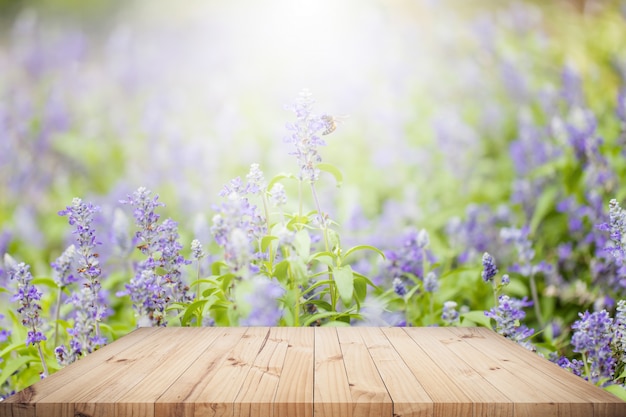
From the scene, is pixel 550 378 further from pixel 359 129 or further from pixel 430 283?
pixel 359 129

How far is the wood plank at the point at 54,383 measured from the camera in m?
0.95

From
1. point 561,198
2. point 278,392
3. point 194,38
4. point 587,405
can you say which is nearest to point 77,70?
point 194,38

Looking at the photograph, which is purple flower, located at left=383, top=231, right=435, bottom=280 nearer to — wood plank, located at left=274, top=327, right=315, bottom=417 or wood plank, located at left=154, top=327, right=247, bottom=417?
wood plank, located at left=274, top=327, right=315, bottom=417

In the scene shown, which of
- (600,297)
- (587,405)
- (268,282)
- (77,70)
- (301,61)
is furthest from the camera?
(77,70)

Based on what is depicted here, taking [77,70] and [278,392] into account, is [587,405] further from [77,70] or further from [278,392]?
[77,70]

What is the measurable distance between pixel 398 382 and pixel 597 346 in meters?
0.57

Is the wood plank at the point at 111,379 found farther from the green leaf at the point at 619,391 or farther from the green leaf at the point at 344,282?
the green leaf at the point at 619,391

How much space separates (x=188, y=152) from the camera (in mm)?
3195

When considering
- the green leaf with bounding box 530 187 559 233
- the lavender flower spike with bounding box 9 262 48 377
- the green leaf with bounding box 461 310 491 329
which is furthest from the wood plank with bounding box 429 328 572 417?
the green leaf with bounding box 530 187 559 233

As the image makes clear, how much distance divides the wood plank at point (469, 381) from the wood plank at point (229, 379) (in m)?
0.34

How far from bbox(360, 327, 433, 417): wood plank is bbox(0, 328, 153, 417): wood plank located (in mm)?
487

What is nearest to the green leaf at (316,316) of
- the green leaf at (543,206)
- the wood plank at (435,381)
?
the wood plank at (435,381)

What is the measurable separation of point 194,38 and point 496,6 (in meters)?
1.82

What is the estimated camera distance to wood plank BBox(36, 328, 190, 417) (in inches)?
37.3
